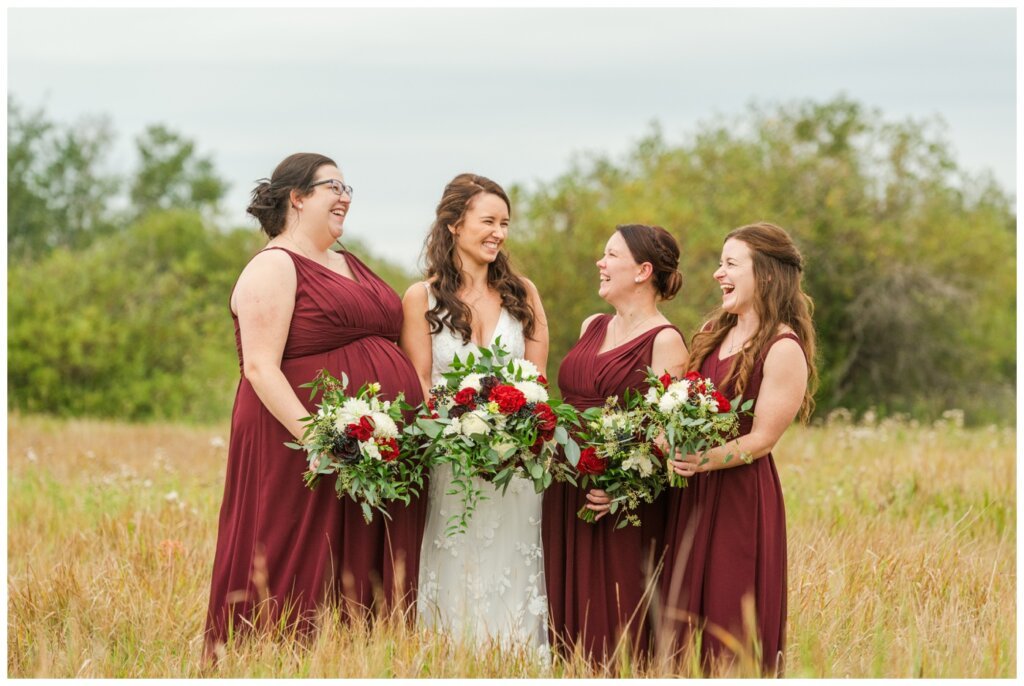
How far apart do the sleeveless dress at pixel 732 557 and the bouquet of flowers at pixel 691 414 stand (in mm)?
198

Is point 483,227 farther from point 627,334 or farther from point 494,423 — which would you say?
point 494,423

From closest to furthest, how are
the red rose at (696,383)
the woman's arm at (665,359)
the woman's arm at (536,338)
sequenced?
1. the red rose at (696,383)
2. the woman's arm at (665,359)
3. the woman's arm at (536,338)

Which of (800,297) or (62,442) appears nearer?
(800,297)

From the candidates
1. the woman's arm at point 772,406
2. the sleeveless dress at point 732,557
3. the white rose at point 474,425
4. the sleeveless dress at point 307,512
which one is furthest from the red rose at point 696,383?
the sleeveless dress at point 307,512

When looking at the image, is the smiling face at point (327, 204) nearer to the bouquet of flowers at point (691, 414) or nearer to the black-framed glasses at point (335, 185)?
the black-framed glasses at point (335, 185)

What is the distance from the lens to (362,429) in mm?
5008

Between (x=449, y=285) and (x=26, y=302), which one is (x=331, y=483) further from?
(x=26, y=302)

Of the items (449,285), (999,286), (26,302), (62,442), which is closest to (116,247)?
(26,302)

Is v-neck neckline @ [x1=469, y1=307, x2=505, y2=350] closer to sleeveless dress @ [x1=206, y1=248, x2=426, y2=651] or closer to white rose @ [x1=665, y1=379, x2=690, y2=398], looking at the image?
sleeveless dress @ [x1=206, y1=248, x2=426, y2=651]

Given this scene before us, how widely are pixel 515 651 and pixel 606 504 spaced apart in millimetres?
823

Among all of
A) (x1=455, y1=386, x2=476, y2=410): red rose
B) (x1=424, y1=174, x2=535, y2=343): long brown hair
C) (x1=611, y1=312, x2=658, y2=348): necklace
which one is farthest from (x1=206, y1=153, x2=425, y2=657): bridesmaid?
(x1=611, y1=312, x2=658, y2=348): necklace

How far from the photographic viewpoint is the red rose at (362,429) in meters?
5.01

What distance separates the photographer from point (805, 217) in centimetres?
2356

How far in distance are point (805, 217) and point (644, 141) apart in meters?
5.69
